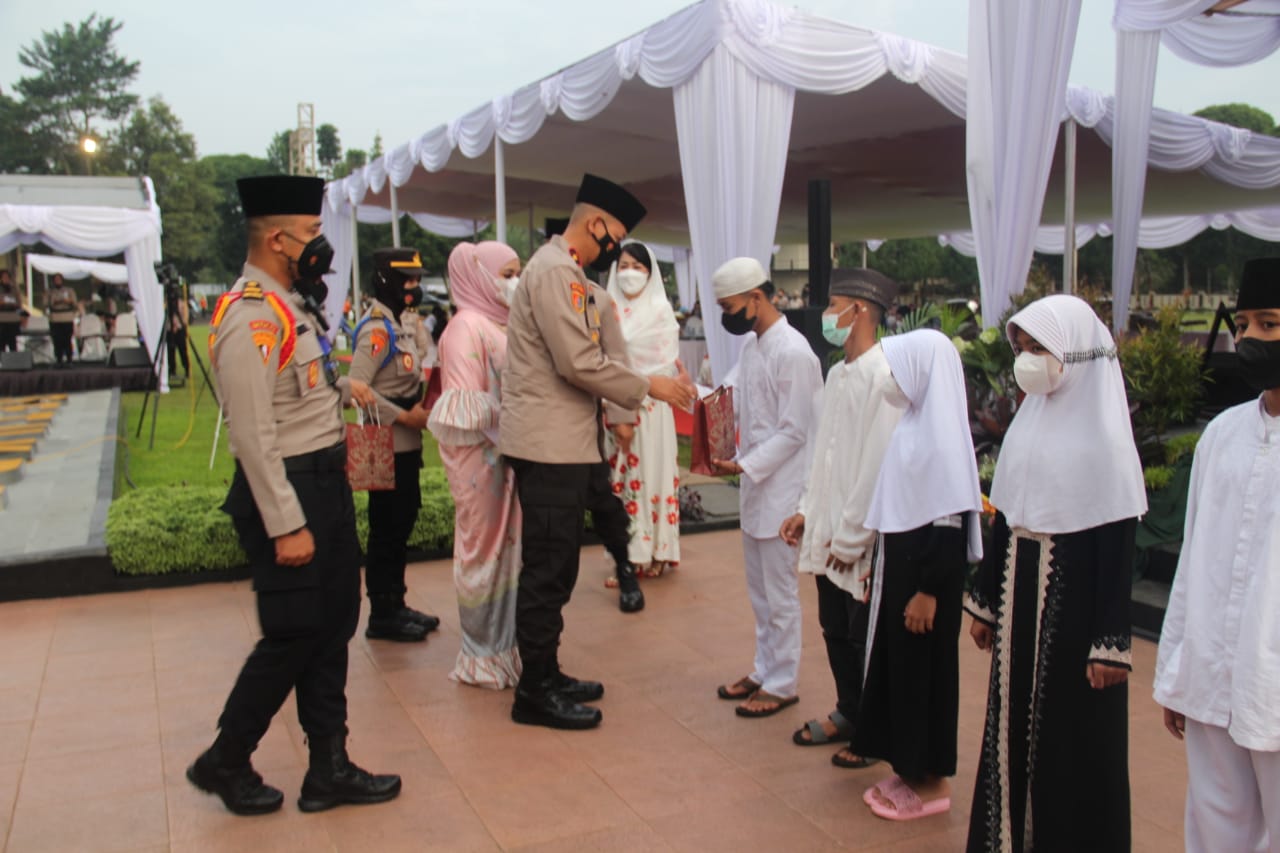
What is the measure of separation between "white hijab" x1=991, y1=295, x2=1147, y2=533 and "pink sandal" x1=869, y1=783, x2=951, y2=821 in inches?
42.5

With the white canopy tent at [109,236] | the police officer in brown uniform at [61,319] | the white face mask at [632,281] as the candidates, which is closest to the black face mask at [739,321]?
the white face mask at [632,281]

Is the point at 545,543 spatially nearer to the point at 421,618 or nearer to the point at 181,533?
the point at 421,618

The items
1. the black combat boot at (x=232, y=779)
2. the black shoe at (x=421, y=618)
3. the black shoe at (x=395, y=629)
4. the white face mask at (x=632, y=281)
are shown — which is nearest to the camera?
the black combat boot at (x=232, y=779)

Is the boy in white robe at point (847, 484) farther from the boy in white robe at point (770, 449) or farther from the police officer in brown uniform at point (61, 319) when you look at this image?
the police officer in brown uniform at point (61, 319)

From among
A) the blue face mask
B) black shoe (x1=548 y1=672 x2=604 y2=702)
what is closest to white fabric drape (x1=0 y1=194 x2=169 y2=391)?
black shoe (x1=548 y1=672 x2=604 y2=702)

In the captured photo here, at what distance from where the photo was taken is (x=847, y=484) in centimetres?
325

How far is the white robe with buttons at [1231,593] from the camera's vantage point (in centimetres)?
193

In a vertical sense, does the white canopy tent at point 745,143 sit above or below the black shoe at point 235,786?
above

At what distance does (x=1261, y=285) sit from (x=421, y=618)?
3864mm

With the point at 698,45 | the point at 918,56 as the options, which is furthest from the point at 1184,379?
the point at 698,45

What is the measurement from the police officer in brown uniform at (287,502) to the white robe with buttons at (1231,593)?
221 centimetres

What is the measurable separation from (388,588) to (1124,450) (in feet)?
11.4

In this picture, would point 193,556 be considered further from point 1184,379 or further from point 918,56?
point 918,56

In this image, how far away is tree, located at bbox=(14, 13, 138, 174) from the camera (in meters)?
58.5
